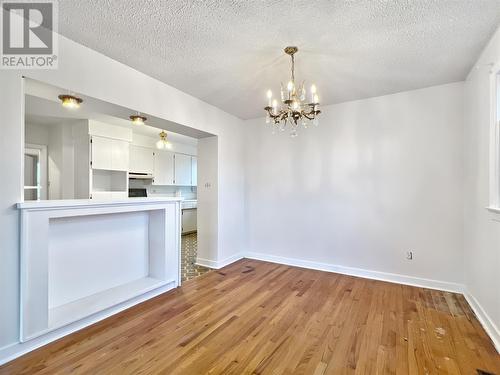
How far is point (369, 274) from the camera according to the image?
3.62m

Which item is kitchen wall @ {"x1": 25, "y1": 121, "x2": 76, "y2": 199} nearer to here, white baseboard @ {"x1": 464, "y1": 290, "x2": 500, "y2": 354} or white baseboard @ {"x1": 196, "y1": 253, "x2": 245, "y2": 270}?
white baseboard @ {"x1": 196, "y1": 253, "x2": 245, "y2": 270}

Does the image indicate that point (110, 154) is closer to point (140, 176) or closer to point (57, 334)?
point (140, 176)

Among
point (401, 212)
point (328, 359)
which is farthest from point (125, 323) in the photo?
point (401, 212)

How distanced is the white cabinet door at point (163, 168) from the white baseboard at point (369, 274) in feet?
10.9

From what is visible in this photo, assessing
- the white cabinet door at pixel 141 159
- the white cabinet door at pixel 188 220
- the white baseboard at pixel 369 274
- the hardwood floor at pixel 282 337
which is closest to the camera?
the hardwood floor at pixel 282 337

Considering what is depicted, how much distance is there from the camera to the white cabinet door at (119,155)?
5117mm

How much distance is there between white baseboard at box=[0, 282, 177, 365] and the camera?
6.08 feet

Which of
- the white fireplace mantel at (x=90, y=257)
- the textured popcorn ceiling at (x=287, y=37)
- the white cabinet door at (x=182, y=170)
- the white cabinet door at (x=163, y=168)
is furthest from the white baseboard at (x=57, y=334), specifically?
the white cabinet door at (x=182, y=170)

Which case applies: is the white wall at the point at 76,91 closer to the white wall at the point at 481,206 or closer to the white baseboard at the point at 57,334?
the white baseboard at the point at 57,334

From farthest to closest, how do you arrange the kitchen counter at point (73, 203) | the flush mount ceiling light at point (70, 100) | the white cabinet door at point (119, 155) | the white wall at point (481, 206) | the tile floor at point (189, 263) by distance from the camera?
the white cabinet door at point (119, 155) → the tile floor at point (189, 263) → the flush mount ceiling light at point (70, 100) → the white wall at point (481, 206) → the kitchen counter at point (73, 203)

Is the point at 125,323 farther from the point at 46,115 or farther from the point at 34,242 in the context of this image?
the point at 46,115

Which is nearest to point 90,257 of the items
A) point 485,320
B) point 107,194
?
point 107,194

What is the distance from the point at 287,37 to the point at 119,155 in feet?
14.6

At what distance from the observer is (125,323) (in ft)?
7.82
